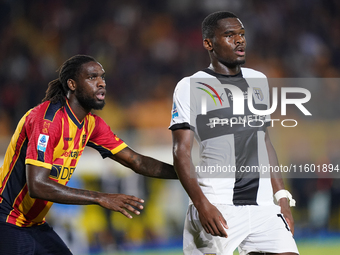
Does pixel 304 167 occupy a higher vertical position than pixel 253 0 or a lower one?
lower

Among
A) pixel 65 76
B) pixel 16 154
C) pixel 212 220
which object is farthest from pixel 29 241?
pixel 212 220

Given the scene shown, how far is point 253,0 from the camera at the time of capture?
424 inches

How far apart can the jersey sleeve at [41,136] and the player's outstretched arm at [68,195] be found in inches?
3.2

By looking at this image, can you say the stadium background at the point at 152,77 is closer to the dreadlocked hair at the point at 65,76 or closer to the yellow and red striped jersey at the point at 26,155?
the yellow and red striped jersey at the point at 26,155

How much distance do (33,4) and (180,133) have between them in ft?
28.9

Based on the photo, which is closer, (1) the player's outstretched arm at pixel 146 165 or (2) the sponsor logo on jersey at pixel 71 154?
(2) the sponsor logo on jersey at pixel 71 154

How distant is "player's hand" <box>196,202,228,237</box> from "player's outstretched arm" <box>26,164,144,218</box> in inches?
18.1

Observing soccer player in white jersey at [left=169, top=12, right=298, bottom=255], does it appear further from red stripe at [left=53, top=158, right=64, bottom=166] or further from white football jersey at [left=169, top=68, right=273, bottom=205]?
red stripe at [left=53, top=158, right=64, bottom=166]

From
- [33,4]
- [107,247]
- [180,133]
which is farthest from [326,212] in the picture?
[33,4]

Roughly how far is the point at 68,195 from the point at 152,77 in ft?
21.2

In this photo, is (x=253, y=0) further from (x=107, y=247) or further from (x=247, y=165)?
(x=247, y=165)

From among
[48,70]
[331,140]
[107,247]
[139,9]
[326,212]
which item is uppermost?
[139,9]

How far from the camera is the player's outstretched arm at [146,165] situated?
154 inches

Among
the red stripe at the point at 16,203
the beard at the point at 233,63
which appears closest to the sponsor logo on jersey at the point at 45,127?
the red stripe at the point at 16,203
